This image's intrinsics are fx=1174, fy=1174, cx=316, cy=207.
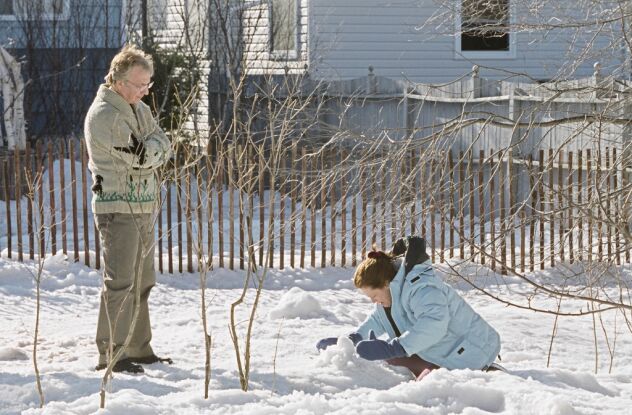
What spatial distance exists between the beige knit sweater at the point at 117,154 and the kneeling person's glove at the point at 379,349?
51.8 inches

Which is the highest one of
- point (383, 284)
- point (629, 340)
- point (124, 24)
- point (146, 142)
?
point (124, 24)

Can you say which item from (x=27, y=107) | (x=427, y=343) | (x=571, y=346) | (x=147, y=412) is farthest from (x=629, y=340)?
(x=27, y=107)

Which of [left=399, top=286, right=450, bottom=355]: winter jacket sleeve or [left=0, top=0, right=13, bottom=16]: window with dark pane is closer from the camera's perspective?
[left=399, top=286, right=450, bottom=355]: winter jacket sleeve

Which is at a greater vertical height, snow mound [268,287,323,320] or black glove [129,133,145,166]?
black glove [129,133,145,166]

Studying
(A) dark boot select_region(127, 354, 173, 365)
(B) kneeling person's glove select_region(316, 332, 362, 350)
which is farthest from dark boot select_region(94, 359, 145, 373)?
(B) kneeling person's glove select_region(316, 332, 362, 350)

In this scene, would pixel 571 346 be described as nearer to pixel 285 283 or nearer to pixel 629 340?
pixel 629 340

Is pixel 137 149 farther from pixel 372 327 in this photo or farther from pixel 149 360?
pixel 372 327

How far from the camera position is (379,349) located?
5895 mm

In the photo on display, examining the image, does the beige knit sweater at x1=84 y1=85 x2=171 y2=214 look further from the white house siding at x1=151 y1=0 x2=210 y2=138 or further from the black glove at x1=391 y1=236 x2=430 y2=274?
the white house siding at x1=151 y1=0 x2=210 y2=138

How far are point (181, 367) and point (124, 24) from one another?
44.8ft

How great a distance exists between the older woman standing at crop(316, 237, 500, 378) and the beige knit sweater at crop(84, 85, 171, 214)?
1.23 m

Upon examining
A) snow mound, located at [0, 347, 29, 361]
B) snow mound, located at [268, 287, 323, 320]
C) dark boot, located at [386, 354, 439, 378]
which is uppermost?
dark boot, located at [386, 354, 439, 378]

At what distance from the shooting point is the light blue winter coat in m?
5.84

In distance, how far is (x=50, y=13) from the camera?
62.4 ft
